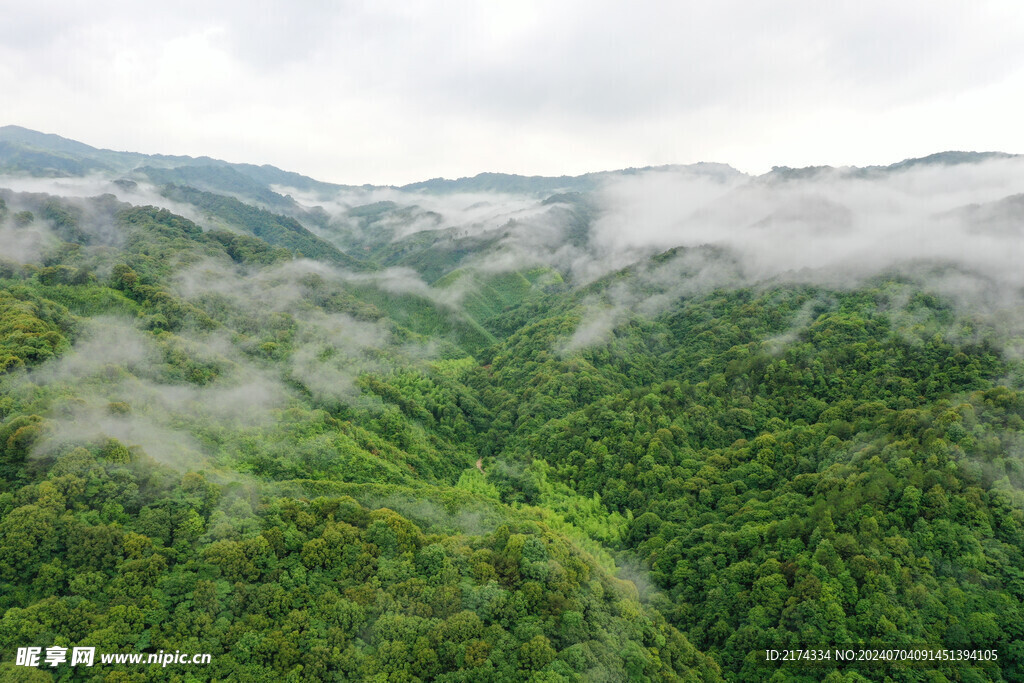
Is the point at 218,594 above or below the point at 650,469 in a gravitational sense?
above

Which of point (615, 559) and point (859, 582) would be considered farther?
point (615, 559)

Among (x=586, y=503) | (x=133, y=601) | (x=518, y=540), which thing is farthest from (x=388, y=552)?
(x=586, y=503)

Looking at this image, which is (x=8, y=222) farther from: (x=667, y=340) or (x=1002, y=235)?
(x=1002, y=235)

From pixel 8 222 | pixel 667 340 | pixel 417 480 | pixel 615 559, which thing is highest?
pixel 8 222

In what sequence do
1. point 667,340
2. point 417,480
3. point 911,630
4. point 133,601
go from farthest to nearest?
point 667,340
point 417,480
point 911,630
point 133,601

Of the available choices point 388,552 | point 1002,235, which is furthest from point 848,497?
point 1002,235

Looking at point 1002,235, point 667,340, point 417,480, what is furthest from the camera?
point 667,340
